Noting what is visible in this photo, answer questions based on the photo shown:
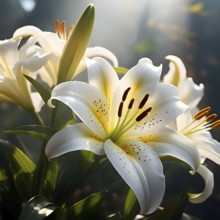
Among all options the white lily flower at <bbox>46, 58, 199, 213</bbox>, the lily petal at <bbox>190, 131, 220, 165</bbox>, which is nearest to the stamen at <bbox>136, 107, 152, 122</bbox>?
the white lily flower at <bbox>46, 58, 199, 213</bbox>

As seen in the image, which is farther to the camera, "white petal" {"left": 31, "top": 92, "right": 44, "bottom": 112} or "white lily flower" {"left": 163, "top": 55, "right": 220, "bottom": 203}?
"white petal" {"left": 31, "top": 92, "right": 44, "bottom": 112}

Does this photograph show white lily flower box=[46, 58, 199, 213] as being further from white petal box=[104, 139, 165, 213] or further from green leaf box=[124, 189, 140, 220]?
green leaf box=[124, 189, 140, 220]

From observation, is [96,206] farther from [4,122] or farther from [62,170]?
[4,122]

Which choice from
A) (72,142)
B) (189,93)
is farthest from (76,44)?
(189,93)

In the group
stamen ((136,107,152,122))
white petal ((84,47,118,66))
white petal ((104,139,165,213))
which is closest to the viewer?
white petal ((104,139,165,213))

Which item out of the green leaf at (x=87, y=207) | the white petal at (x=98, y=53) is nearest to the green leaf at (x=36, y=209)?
the green leaf at (x=87, y=207)

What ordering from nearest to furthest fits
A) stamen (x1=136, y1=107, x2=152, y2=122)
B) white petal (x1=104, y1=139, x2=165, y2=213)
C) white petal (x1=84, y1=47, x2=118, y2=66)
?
white petal (x1=104, y1=139, x2=165, y2=213) < stamen (x1=136, y1=107, x2=152, y2=122) < white petal (x1=84, y1=47, x2=118, y2=66)

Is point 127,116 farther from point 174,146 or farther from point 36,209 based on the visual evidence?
point 36,209
